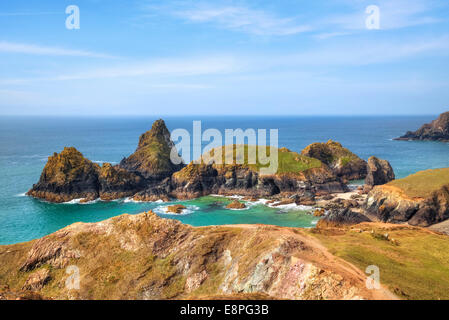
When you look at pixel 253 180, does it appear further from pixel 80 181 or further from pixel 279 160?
pixel 80 181

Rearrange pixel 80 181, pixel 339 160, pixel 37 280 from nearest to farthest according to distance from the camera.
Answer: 1. pixel 37 280
2. pixel 80 181
3. pixel 339 160

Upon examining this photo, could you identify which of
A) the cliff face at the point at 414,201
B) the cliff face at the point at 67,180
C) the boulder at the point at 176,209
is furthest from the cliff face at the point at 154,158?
the cliff face at the point at 414,201

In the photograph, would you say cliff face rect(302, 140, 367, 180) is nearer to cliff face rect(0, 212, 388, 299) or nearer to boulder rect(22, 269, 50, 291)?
cliff face rect(0, 212, 388, 299)

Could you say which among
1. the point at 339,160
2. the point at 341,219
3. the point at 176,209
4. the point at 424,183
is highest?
the point at 339,160

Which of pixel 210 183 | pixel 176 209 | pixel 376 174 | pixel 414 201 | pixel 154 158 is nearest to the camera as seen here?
pixel 414 201

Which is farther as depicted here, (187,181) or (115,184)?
(187,181)

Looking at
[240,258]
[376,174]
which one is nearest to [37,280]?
[240,258]

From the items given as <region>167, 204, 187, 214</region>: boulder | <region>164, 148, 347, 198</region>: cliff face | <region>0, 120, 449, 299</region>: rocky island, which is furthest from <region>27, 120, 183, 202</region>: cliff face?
<region>0, 120, 449, 299</region>: rocky island
